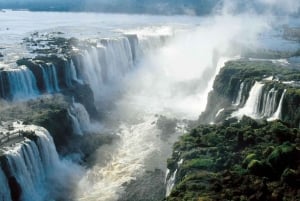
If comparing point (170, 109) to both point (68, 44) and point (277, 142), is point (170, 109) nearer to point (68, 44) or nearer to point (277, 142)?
point (68, 44)

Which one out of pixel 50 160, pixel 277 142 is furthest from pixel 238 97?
pixel 50 160

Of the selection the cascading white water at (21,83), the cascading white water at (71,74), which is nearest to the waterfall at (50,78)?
the cascading white water at (21,83)

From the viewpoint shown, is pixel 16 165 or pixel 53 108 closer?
pixel 16 165

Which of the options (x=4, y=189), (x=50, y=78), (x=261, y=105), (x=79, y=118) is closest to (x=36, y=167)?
(x=4, y=189)

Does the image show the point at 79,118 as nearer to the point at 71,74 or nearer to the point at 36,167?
the point at 71,74

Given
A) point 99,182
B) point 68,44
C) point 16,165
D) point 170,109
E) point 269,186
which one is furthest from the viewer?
point 68,44

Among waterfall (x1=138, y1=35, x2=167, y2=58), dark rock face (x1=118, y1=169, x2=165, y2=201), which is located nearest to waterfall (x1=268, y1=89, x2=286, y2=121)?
dark rock face (x1=118, y1=169, x2=165, y2=201)

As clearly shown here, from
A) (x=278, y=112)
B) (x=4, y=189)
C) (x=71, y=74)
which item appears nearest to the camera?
(x=4, y=189)
